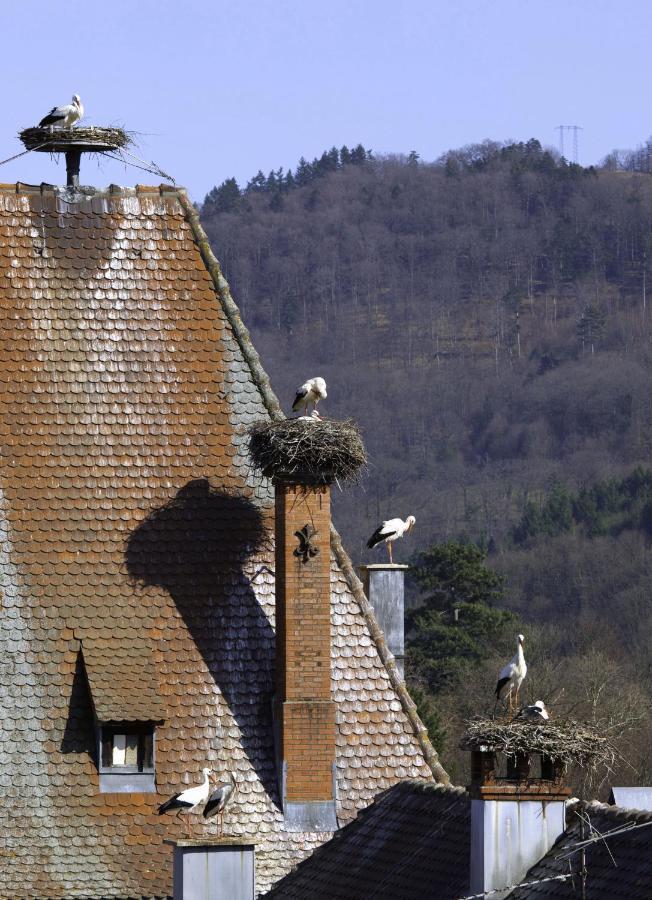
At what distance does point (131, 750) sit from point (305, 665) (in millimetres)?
1962

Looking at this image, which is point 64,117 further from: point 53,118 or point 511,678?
point 511,678

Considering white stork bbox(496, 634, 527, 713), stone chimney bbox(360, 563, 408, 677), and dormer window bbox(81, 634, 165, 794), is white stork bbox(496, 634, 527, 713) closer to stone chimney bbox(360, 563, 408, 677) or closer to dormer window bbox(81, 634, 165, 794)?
dormer window bbox(81, 634, 165, 794)

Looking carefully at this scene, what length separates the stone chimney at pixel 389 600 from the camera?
89.5 ft

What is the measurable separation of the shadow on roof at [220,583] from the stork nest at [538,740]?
499 centimetres

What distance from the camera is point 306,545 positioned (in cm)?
2538

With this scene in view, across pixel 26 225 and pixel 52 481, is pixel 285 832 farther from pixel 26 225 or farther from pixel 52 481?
pixel 26 225

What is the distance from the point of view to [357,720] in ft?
84.7

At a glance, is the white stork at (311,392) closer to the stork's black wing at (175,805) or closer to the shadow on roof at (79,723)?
the shadow on roof at (79,723)

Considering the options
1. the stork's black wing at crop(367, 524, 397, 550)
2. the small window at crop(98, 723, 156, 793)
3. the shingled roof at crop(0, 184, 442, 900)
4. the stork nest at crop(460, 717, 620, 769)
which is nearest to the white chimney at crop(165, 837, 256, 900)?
the shingled roof at crop(0, 184, 442, 900)

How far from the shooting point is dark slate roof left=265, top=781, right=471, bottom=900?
22031 millimetres

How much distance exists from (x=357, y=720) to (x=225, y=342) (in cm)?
455

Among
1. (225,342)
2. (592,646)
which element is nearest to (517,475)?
(592,646)

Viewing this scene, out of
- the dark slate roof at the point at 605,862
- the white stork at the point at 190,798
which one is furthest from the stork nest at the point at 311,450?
the dark slate roof at the point at 605,862

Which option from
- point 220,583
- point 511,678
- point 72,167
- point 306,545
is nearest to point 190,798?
point 511,678
